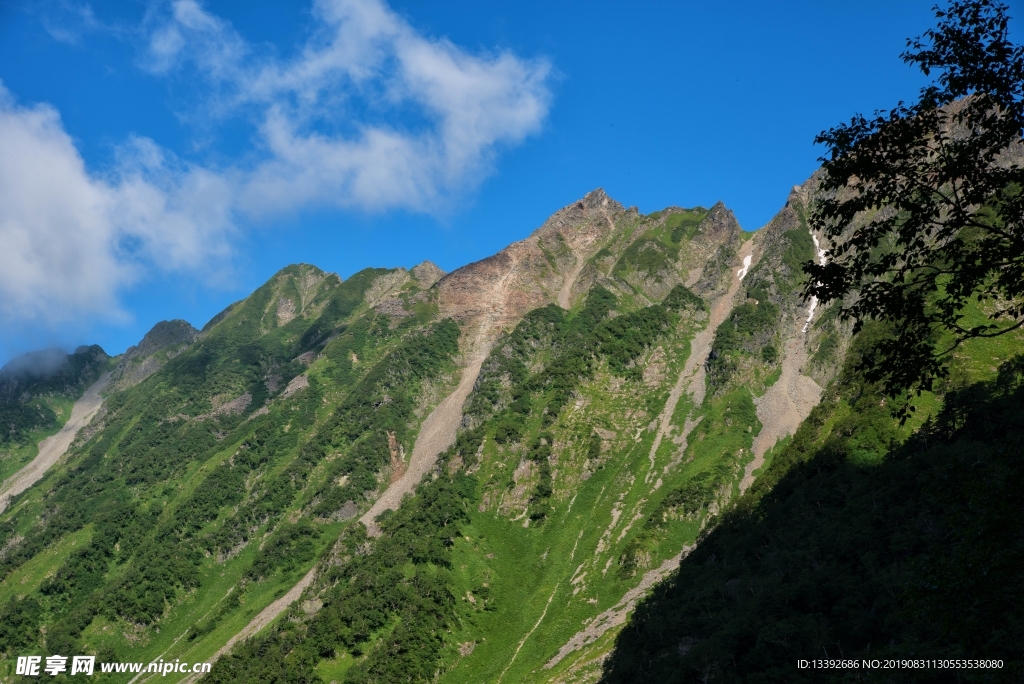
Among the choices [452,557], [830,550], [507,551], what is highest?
[507,551]

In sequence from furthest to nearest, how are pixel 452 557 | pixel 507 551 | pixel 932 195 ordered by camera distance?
pixel 507 551 → pixel 452 557 → pixel 932 195

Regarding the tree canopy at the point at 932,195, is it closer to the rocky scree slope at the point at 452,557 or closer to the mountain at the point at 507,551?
the mountain at the point at 507,551

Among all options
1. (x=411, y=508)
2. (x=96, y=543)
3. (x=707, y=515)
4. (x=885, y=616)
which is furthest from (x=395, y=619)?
(x=96, y=543)

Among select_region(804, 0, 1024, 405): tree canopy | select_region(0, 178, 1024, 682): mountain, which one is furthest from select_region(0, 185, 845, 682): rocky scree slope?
select_region(804, 0, 1024, 405): tree canopy

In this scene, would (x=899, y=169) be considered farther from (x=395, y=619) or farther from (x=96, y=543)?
(x=96, y=543)

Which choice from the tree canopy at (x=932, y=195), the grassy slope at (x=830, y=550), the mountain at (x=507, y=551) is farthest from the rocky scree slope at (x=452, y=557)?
the tree canopy at (x=932, y=195)

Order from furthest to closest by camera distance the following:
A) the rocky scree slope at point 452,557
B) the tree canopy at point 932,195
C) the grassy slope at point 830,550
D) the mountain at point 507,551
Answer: the rocky scree slope at point 452,557
the mountain at point 507,551
the grassy slope at point 830,550
the tree canopy at point 932,195

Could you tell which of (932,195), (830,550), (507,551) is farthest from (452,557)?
(932,195)

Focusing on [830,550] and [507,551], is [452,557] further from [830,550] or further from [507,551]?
[830,550]

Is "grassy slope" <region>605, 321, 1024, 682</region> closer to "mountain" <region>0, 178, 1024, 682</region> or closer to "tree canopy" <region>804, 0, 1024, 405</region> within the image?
"mountain" <region>0, 178, 1024, 682</region>

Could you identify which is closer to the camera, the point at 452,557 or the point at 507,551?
the point at 452,557

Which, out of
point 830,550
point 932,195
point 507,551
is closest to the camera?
point 932,195

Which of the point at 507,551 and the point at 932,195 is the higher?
the point at 507,551

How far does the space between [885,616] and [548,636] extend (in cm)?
7010
